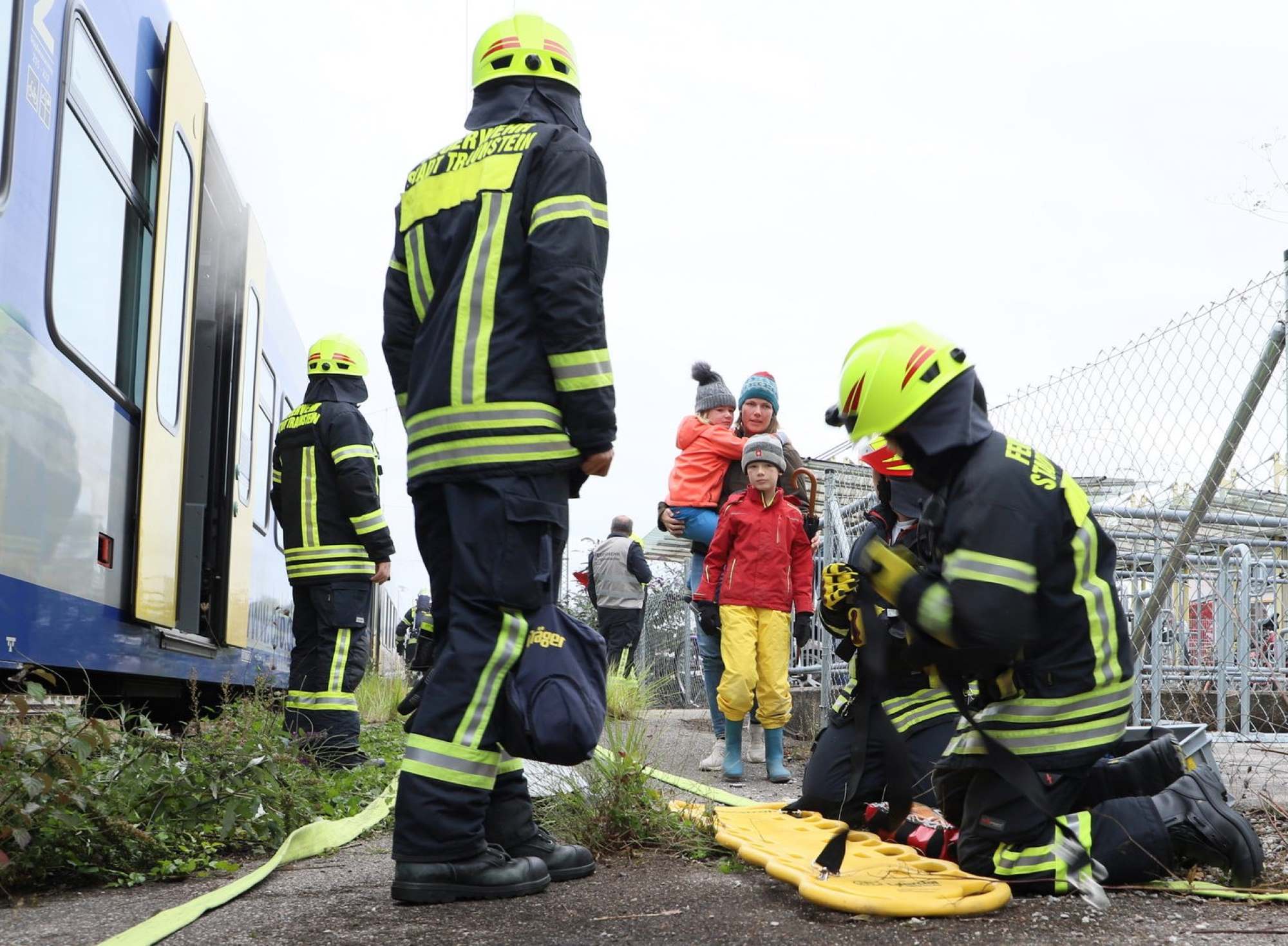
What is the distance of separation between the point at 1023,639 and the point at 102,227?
3641 mm

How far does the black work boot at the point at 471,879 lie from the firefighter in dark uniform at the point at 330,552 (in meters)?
2.88

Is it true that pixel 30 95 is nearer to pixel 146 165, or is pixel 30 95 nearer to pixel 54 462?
pixel 54 462

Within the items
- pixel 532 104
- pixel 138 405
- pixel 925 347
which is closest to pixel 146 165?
pixel 138 405

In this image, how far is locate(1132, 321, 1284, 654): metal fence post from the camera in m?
4.02

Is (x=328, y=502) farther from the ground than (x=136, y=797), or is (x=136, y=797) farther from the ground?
(x=328, y=502)

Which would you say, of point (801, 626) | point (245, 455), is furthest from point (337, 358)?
point (801, 626)

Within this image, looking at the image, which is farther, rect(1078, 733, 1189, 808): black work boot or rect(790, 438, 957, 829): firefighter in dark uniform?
rect(790, 438, 957, 829): firefighter in dark uniform

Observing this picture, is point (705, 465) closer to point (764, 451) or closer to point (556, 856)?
point (764, 451)

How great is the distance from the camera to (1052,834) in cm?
288

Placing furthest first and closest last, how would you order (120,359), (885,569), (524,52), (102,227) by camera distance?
1. (120,359)
2. (102,227)
3. (524,52)
4. (885,569)

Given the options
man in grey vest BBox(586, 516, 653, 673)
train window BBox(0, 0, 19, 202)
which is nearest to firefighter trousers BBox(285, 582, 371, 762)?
train window BBox(0, 0, 19, 202)

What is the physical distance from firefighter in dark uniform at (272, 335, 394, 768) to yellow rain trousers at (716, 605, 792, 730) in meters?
1.64

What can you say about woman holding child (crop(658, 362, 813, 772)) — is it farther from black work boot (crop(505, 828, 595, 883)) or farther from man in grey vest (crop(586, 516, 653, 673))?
man in grey vest (crop(586, 516, 653, 673))

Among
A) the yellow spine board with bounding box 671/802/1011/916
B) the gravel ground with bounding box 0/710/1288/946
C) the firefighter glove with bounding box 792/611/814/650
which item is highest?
the firefighter glove with bounding box 792/611/814/650
